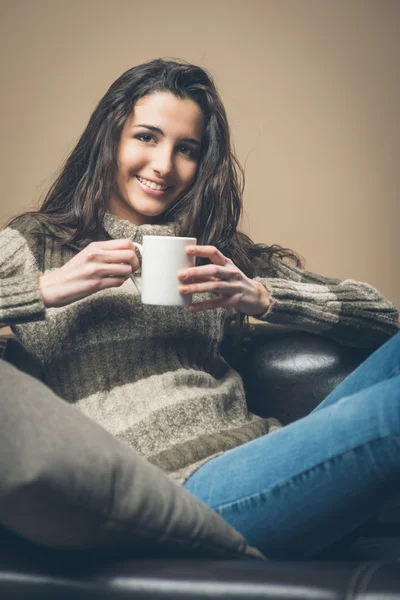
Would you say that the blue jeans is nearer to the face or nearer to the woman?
the woman

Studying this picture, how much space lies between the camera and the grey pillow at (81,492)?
28.3 inches

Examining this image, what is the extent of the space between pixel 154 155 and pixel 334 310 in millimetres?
445

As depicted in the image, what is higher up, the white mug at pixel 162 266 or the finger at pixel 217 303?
the white mug at pixel 162 266

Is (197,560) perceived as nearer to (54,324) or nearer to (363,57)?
(54,324)

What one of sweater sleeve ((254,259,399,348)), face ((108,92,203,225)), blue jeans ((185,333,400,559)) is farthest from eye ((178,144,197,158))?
blue jeans ((185,333,400,559))

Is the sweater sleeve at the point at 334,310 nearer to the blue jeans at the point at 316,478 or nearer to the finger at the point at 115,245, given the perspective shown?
the finger at the point at 115,245

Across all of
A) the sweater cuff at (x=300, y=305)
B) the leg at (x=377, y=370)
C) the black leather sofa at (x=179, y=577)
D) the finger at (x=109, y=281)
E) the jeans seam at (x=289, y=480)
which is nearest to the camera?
the black leather sofa at (x=179, y=577)

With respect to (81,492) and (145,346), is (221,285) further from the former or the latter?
(81,492)

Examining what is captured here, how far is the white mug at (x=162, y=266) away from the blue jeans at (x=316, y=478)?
0.88ft

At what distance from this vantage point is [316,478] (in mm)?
888

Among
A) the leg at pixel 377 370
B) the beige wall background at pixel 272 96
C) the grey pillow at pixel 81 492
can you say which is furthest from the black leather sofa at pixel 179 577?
the beige wall background at pixel 272 96

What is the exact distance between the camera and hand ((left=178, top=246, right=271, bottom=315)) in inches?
45.5

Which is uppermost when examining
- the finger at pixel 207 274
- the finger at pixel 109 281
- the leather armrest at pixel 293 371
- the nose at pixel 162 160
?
the nose at pixel 162 160

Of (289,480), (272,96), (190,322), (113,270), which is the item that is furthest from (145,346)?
(272,96)
